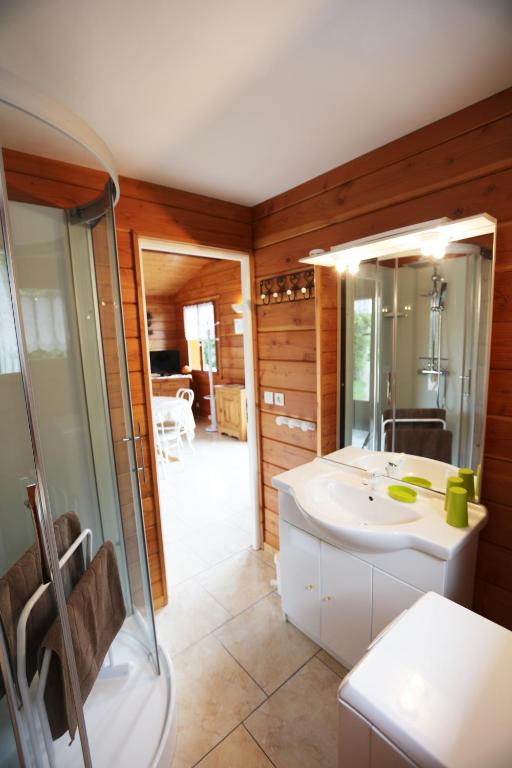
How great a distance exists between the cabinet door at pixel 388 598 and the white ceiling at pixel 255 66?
185cm

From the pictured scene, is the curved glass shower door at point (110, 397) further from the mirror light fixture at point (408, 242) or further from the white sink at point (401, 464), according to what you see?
the white sink at point (401, 464)

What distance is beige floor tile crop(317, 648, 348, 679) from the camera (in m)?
1.72

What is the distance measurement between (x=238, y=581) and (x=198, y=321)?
5179 millimetres

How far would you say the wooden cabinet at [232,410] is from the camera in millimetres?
5508

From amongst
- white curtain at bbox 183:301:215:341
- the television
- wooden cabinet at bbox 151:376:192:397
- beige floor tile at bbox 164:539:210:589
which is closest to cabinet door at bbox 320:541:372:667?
beige floor tile at bbox 164:539:210:589

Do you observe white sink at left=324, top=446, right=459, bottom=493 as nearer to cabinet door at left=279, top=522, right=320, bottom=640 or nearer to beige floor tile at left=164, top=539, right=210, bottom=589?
cabinet door at left=279, top=522, right=320, bottom=640

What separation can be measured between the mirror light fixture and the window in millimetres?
4414

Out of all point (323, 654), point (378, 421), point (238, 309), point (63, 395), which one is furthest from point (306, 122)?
point (238, 309)

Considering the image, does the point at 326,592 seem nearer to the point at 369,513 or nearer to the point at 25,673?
the point at 369,513

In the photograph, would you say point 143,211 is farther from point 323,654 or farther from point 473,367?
point 323,654

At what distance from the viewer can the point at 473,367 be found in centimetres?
149

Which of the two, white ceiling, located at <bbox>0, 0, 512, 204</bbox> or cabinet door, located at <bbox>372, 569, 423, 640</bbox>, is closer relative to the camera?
white ceiling, located at <bbox>0, 0, 512, 204</bbox>

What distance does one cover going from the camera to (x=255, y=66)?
1139 millimetres

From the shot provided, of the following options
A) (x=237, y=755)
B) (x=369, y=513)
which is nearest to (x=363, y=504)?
(x=369, y=513)
